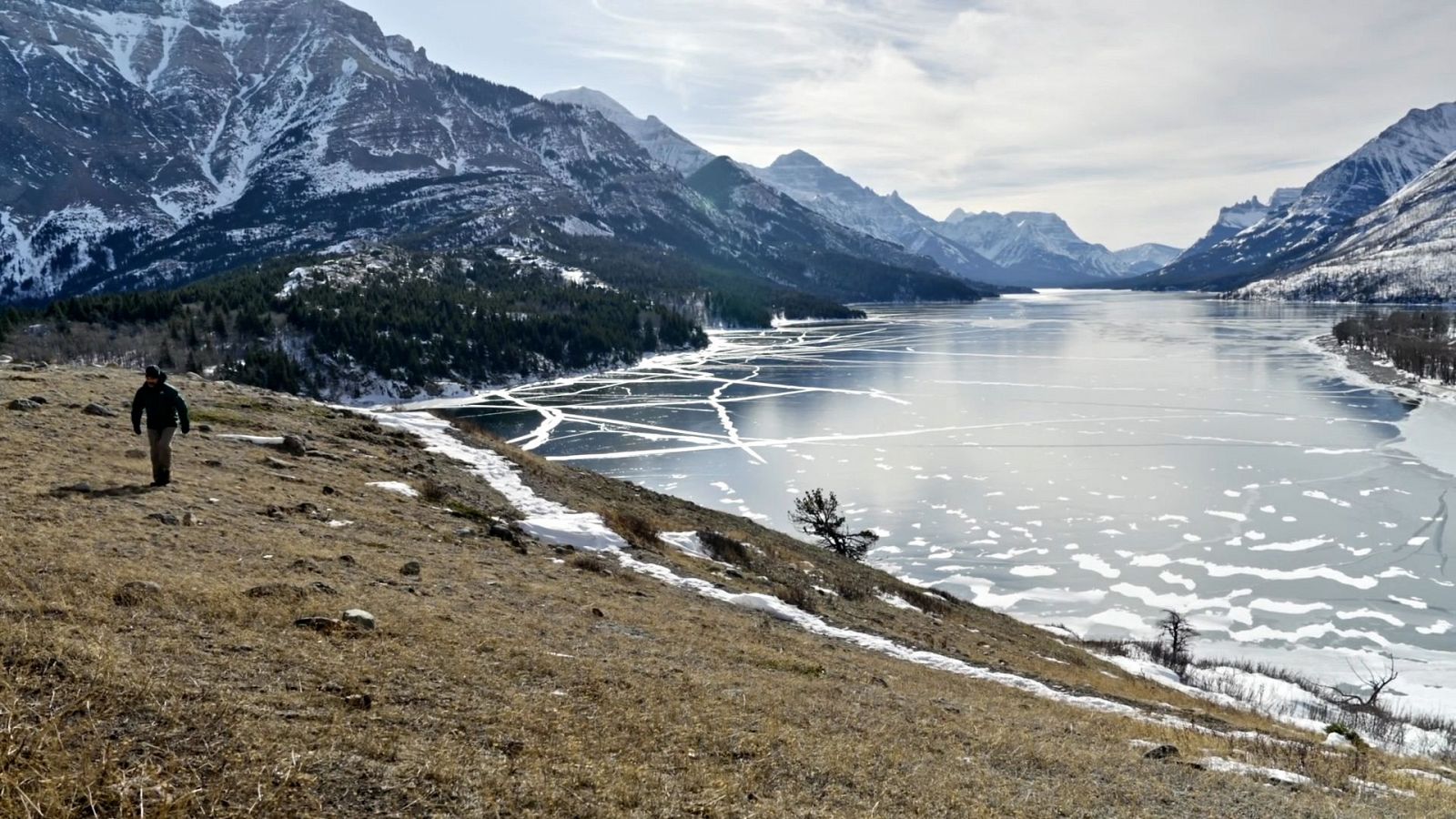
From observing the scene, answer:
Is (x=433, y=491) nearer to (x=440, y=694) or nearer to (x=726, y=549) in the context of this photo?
(x=726, y=549)

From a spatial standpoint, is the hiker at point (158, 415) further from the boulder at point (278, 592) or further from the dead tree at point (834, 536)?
the dead tree at point (834, 536)

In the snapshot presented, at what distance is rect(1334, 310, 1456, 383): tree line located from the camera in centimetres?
10806

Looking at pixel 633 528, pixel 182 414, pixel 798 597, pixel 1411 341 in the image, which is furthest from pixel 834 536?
pixel 1411 341

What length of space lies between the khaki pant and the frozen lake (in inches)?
1265

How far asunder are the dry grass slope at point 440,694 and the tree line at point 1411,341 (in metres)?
124

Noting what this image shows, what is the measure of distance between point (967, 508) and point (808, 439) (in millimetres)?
24993

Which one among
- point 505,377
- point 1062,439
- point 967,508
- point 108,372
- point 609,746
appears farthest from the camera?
point 505,377

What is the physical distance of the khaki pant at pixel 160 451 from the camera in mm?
15242

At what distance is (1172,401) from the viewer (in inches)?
3369

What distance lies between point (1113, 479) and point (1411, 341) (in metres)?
115

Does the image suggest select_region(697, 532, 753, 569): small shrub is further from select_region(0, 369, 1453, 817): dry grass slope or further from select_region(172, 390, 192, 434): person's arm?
select_region(172, 390, 192, 434): person's arm

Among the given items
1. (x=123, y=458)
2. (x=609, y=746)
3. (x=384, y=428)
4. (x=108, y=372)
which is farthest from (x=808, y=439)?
(x=609, y=746)

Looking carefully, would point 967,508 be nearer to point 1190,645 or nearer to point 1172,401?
point 1190,645

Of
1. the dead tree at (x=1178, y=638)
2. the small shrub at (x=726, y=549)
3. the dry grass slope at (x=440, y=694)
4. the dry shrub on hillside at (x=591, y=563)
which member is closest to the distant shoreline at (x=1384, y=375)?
the dead tree at (x=1178, y=638)
